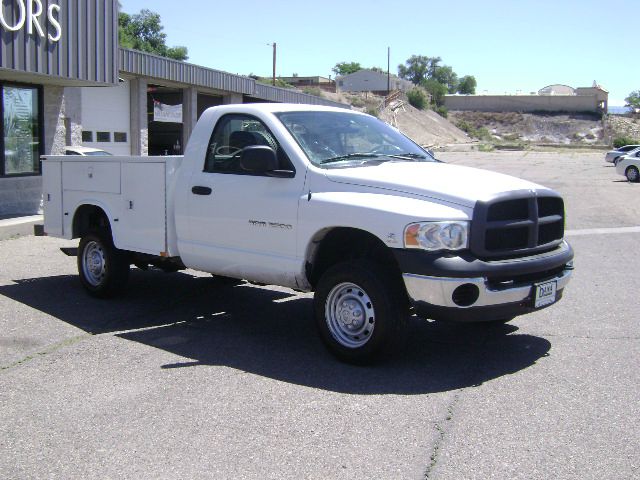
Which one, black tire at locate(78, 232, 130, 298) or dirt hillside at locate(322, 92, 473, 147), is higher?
dirt hillside at locate(322, 92, 473, 147)

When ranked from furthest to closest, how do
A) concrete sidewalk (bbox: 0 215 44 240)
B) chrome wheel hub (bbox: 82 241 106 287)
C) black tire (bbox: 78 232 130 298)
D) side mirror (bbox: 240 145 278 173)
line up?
concrete sidewalk (bbox: 0 215 44 240) → chrome wheel hub (bbox: 82 241 106 287) → black tire (bbox: 78 232 130 298) → side mirror (bbox: 240 145 278 173)

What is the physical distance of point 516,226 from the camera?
18.2 ft

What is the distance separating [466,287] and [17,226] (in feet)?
31.4

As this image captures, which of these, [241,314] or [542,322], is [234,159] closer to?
[241,314]

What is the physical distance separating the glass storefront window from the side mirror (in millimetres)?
9576

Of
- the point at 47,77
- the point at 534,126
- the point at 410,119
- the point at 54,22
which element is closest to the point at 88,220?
the point at 47,77

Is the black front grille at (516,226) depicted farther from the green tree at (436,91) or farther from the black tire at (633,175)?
the green tree at (436,91)

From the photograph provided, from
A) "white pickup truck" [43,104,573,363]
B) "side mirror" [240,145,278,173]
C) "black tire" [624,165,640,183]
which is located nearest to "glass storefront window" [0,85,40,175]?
"white pickup truck" [43,104,573,363]

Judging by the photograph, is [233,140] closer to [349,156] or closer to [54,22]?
[349,156]

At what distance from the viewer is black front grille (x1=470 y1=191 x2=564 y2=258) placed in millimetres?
5297

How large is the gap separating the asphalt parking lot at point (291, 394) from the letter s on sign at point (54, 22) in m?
6.76

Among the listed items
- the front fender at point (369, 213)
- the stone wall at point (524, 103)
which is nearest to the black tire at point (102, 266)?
the front fender at point (369, 213)

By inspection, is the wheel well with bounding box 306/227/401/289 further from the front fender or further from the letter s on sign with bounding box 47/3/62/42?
the letter s on sign with bounding box 47/3/62/42

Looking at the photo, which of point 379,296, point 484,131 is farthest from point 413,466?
point 484,131
